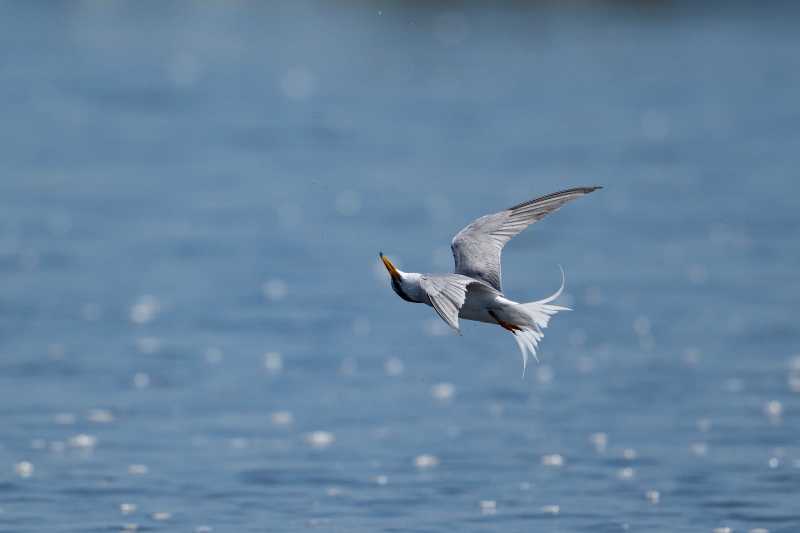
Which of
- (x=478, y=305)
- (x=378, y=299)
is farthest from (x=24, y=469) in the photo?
(x=378, y=299)

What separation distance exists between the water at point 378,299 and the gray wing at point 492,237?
2.83m

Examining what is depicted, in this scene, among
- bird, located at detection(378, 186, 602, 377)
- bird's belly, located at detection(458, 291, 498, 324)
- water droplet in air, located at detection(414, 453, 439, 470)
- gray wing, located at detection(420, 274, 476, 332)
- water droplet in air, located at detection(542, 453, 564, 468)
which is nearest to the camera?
gray wing, located at detection(420, 274, 476, 332)

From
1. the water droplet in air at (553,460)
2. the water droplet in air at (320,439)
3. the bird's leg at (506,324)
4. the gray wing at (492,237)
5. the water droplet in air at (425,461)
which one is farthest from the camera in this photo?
the water droplet in air at (320,439)

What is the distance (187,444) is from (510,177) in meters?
14.2

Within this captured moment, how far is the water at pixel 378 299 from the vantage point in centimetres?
1330

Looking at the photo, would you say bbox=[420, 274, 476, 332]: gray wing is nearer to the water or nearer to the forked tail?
the forked tail

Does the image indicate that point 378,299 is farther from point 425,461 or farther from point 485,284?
point 485,284

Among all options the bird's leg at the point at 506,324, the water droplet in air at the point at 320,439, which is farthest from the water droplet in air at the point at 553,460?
the bird's leg at the point at 506,324

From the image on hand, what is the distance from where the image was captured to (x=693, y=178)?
28.4 meters

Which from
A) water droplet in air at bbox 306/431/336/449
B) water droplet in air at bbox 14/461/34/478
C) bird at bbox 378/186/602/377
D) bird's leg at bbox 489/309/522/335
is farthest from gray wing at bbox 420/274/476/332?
water droplet in air at bbox 14/461/34/478

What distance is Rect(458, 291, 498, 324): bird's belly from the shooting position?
31.0ft

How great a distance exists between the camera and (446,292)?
881 cm

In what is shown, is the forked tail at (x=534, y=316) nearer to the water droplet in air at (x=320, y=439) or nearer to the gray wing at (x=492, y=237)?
the gray wing at (x=492, y=237)

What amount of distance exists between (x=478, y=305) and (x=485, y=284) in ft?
0.49
